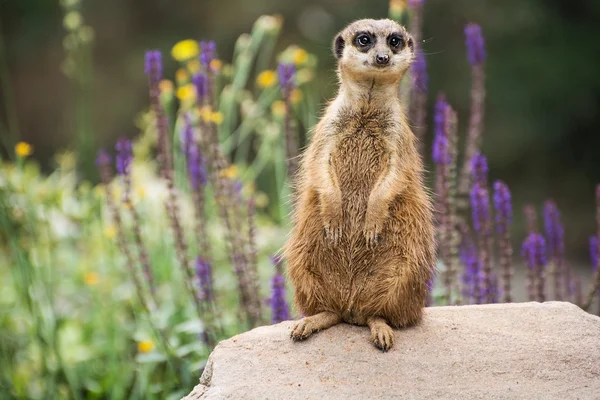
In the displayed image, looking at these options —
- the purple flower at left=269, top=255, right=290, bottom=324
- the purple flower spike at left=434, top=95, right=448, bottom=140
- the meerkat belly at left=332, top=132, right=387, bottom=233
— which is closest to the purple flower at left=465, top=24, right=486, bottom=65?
the purple flower spike at left=434, top=95, right=448, bottom=140

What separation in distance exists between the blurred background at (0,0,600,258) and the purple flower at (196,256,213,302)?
419 centimetres

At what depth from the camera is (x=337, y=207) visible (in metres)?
3.04

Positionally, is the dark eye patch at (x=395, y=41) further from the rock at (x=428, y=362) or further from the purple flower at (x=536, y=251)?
the purple flower at (x=536, y=251)

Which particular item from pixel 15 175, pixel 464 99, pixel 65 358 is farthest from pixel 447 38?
pixel 65 358

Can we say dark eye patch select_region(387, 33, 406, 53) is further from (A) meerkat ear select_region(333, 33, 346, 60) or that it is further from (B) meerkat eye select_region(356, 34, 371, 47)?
(A) meerkat ear select_region(333, 33, 346, 60)

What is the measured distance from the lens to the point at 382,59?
119 inches

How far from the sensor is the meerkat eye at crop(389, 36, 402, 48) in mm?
3119

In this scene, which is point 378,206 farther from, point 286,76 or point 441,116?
point 286,76

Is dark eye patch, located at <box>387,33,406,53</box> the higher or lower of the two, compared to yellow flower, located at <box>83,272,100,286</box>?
higher

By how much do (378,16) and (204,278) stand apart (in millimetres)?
4718

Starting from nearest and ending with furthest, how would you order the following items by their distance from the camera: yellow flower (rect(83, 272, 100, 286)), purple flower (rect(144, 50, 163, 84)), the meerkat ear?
the meerkat ear → purple flower (rect(144, 50, 163, 84)) → yellow flower (rect(83, 272, 100, 286))

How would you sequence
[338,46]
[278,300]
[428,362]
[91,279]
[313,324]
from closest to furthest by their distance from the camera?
1. [428,362]
2. [313,324]
3. [338,46]
4. [278,300]
5. [91,279]

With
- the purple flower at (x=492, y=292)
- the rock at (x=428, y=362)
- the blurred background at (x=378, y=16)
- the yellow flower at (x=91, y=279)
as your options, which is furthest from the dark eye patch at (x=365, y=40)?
the blurred background at (x=378, y=16)

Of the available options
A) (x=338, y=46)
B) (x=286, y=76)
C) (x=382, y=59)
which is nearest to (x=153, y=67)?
(x=286, y=76)
